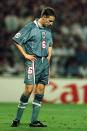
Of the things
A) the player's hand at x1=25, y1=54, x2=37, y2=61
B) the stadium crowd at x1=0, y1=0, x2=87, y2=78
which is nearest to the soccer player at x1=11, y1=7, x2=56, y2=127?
the player's hand at x1=25, y1=54, x2=37, y2=61

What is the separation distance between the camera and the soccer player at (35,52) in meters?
9.48

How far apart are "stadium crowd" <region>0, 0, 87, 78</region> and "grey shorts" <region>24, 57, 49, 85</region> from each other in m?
7.59

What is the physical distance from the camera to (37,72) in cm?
958

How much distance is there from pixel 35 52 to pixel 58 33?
8.95 meters

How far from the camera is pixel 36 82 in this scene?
9625mm

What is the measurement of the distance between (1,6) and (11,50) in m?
1.99

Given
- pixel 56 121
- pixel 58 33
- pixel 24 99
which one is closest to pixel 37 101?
pixel 24 99

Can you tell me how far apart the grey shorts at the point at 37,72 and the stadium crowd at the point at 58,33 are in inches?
299

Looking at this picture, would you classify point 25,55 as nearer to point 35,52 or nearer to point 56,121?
point 35,52

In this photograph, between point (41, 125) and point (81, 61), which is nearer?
point (41, 125)

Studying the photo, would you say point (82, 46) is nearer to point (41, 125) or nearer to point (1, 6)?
point (1, 6)

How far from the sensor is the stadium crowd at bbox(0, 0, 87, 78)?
1742cm

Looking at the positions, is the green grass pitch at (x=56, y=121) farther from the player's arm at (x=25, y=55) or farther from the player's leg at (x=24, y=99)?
the player's arm at (x=25, y=55)

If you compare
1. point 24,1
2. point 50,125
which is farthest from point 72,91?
point 50,125
